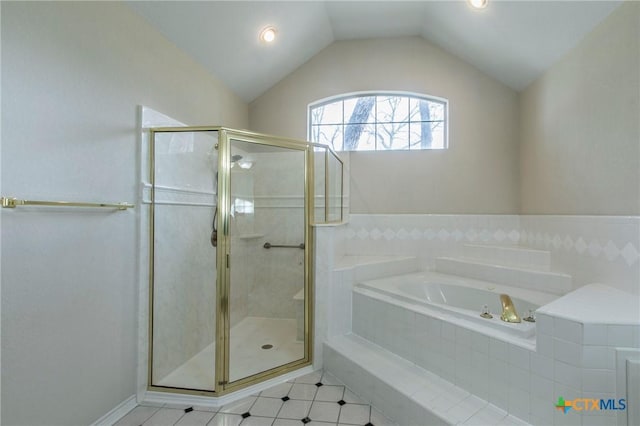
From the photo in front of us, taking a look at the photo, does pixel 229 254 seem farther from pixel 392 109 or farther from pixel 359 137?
pixel 392 109

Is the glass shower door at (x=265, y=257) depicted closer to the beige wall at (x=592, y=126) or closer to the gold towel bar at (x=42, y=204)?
the gold towel bar at (x=42, y=204)

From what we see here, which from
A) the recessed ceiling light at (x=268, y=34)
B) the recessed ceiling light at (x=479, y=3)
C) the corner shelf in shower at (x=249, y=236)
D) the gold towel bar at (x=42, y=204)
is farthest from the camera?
the recessed ceiling light at (x=268, y=34)

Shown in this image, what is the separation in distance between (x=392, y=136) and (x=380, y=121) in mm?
235

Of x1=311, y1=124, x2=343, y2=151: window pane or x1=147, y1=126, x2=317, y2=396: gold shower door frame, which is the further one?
x1=311, y1=124, x2=343, y2=151: window pane

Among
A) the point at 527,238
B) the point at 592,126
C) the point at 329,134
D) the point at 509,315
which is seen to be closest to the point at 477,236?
the point at 527,238

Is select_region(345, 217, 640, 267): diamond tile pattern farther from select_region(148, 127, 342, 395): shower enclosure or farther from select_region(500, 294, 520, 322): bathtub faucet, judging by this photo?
select_region(500, 294, 520, 322): bathtub faucet

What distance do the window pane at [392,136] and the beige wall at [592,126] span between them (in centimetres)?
125

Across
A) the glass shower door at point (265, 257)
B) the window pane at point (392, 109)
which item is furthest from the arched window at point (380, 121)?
the glass shower door at point (265, 257)

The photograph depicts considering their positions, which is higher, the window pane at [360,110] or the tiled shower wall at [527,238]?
the window pane at [360,110]

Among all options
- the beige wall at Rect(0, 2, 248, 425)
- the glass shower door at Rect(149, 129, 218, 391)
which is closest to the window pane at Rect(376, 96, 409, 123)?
the glass shower door at Rect(149, 129, 218, 391)

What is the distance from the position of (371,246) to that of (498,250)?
1.29 meters

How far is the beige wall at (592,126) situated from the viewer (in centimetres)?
182

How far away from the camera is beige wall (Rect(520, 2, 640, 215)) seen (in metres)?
1.82

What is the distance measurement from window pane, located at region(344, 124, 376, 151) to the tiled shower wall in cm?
83
